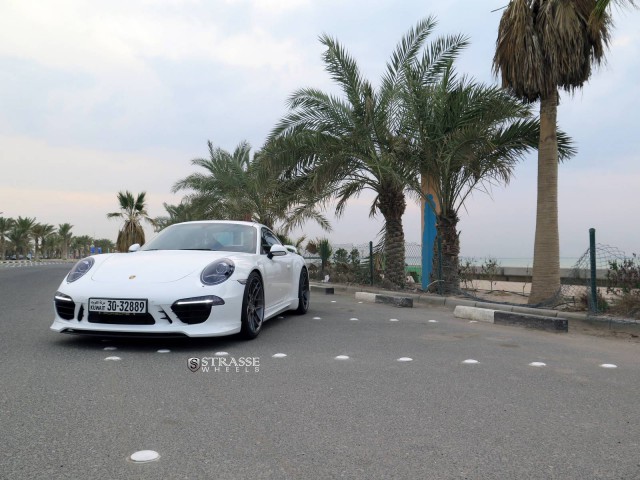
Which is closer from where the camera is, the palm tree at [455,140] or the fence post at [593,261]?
the fence post at [593,261]

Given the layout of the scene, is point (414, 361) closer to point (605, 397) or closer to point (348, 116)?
point (605, 397)

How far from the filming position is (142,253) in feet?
18.9

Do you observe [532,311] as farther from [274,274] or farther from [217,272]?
[217,272]

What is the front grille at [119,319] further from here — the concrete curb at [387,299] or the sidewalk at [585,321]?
the concrete curb at [387,299]

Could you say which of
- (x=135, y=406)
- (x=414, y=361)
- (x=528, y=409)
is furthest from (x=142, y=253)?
(x=528, y=409)

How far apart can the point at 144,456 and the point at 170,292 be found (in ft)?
7.97

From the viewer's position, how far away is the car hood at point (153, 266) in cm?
497

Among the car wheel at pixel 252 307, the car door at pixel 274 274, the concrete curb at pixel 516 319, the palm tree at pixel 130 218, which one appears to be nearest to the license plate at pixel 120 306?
the car wheel at pixel 252 307

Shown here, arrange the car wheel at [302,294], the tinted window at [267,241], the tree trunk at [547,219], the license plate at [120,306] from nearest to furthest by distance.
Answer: the license plate at [120,306], the tinted window at [267,241], the car wheel at [302,294], the tree trunk at [547,219]

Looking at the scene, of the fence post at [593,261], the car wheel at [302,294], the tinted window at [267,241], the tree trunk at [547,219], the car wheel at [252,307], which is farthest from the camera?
the tree trunk at [547,219]

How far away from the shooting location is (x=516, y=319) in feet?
23.5

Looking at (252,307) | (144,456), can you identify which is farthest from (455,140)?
(144,456)

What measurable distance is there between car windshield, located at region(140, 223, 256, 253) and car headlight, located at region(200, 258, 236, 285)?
86 cm

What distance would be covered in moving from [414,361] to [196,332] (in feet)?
6.56
